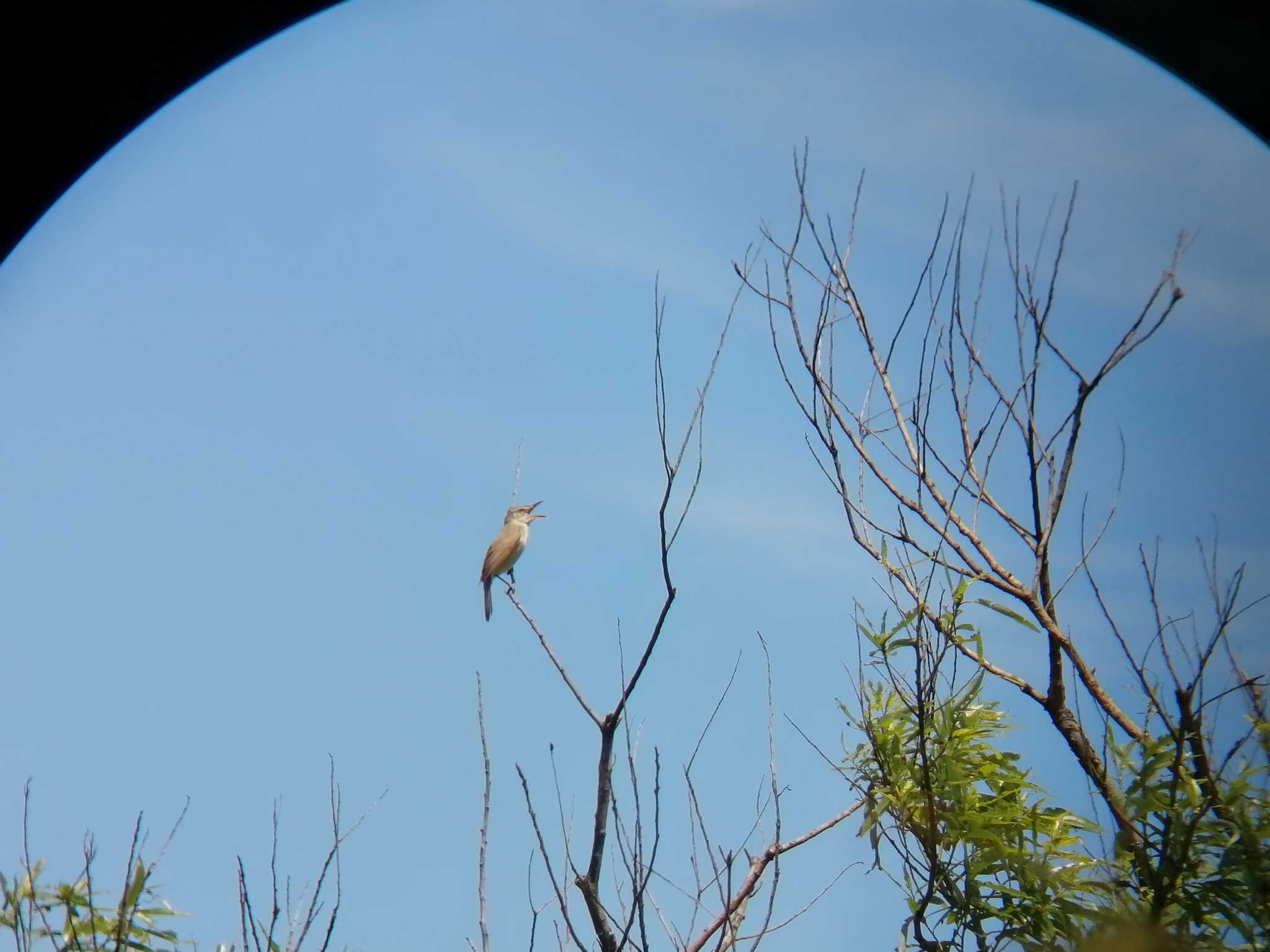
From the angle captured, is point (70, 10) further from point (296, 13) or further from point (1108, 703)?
point (1108, 703)

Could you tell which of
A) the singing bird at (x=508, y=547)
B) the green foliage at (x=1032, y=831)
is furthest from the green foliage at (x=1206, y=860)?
the singing bird at (x=508, y=547)

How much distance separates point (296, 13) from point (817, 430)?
2034mm

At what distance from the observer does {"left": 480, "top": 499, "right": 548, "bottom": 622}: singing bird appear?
804 centimetres

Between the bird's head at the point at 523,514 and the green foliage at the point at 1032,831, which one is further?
the bird's head at the point at 523,514

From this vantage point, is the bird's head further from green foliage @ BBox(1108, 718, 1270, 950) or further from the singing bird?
green foliage @ BBox(1108, 718, 1270, 950)

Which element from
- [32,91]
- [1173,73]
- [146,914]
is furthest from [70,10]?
[146,914]

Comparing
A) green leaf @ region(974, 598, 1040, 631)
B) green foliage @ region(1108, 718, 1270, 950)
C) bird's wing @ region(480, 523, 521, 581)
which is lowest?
green foliage @ region(1108, 718, 1270, 950)

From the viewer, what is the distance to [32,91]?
5.35 ft

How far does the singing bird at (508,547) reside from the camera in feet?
26.4

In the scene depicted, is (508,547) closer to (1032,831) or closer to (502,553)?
(502,553)

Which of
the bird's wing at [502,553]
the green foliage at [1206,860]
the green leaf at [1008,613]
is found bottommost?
the green foliage at [1206,860]

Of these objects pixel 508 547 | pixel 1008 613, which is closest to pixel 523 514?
pixel 508 547

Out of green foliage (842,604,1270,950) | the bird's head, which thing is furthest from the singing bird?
green foliage (842,604,1270,950)

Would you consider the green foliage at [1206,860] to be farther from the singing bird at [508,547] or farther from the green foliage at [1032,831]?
the singing bird at [508,547]
